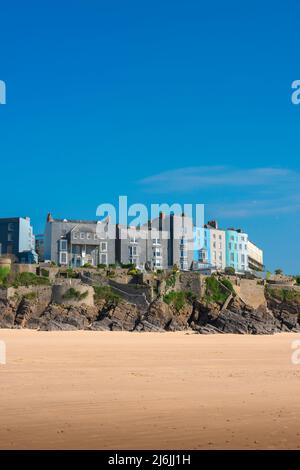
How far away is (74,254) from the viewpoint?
85.4m

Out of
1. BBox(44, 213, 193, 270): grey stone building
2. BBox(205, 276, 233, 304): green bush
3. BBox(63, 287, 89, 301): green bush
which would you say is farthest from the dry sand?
BBox(44, 213, 193, 270): grey stone building

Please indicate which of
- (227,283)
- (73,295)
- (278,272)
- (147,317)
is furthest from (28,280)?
(278,272)

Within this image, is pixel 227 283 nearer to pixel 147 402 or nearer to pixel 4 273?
pixel 4 273

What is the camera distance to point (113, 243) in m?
88.3

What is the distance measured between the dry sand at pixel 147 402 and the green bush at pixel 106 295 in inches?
1136

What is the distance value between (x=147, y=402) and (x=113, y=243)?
76240 millimetres

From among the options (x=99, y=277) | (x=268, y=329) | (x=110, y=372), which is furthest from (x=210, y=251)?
(x=110, y=372)

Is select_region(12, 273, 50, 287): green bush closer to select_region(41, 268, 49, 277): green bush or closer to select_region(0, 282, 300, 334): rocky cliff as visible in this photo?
select_region(0, 282, 300, 334): rocky cliff

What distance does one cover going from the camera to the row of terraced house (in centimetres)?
8506

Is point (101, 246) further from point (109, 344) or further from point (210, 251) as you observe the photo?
point (109, 344)

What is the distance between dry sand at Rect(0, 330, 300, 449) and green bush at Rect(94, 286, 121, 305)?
2885cm

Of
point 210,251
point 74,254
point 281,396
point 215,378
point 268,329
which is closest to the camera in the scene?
point 281,396

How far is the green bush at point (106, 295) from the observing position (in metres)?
51.8

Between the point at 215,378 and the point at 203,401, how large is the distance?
160 inches
